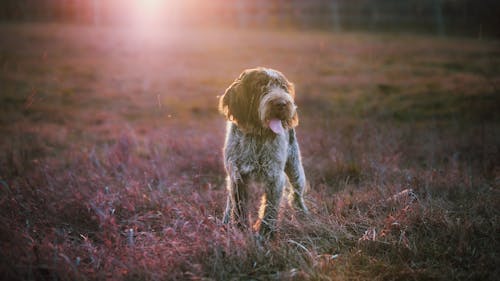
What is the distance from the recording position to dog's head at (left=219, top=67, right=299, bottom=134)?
410 cm

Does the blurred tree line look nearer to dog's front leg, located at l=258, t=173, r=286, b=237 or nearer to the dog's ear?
the dog's ear

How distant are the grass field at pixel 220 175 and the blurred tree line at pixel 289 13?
1270 cm

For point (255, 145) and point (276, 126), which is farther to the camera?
point (255, 145)

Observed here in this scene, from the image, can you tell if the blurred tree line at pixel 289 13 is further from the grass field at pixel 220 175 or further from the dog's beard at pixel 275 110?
the dog's beard at pixel 275 110

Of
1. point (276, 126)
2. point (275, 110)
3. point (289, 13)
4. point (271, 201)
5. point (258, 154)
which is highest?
point (289, 13)

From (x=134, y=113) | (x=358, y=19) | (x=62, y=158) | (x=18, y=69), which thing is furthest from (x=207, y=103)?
(x=358, y=19)

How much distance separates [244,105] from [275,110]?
454mm

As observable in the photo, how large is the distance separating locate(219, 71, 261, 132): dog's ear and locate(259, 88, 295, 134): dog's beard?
0.55 feet

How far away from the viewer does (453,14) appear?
96.6ft

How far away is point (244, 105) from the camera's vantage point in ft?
14.4

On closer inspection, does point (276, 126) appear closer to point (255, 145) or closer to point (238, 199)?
point (255, 145)

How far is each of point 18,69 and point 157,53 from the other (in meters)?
6.95

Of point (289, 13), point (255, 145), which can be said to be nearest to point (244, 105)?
point (255, 145)

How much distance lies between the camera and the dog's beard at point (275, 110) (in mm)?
4059
